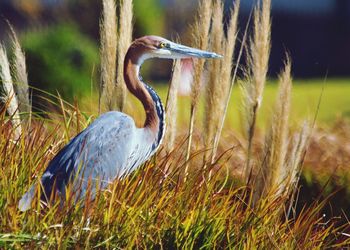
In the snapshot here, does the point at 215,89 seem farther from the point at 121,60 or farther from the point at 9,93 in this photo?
the point at 9,93

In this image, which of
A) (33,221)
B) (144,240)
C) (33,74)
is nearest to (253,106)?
(144,240)

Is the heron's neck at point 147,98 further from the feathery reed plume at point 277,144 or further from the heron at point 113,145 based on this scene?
the feathery reed plume at point 277,144

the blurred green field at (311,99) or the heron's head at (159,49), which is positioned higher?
the heron's head at (159,49)

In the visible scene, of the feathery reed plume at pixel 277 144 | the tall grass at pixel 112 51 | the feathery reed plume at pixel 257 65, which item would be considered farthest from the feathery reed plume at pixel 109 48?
the feathery reed plume at pixel 277 144

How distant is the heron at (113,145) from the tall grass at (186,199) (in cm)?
6

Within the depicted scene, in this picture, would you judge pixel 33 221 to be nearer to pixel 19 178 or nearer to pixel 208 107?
pixel 19 178

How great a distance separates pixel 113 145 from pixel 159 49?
1.55ft

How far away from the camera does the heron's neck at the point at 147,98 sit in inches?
160

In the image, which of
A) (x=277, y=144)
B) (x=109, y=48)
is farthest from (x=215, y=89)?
(x=109, y=48)

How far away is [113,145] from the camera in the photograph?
387 cm

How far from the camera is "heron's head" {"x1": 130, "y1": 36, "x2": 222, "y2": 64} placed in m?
4.08

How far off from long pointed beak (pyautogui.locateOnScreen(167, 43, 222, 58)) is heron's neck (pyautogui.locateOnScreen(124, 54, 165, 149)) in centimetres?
16

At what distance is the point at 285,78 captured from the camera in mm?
3988

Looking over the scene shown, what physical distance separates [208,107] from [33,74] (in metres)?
4.74
